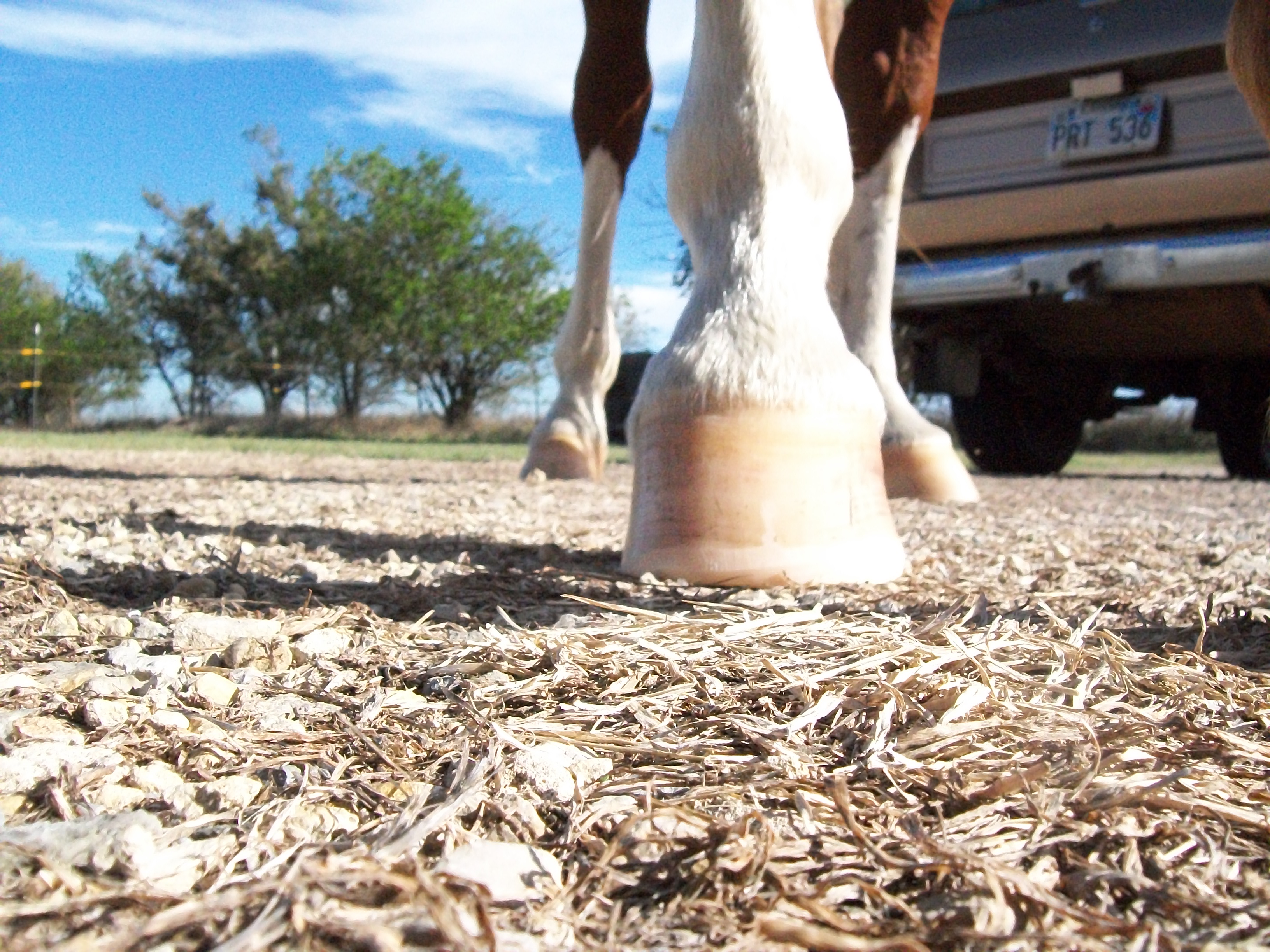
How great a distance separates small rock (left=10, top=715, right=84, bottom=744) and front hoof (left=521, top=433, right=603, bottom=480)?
2.53 m

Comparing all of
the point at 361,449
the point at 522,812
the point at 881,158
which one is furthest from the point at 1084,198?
the point at 361,449

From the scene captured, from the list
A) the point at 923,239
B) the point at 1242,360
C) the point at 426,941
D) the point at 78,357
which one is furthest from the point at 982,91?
the point at 78,357

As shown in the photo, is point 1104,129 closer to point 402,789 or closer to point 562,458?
point 562,458

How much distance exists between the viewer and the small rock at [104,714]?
0.84m

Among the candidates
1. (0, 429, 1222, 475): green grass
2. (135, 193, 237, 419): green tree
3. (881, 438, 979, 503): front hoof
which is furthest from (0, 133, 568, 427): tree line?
(881, 438, 979, 503): front hoof

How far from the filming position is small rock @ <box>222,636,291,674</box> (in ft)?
3.38

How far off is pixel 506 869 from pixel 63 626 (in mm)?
737

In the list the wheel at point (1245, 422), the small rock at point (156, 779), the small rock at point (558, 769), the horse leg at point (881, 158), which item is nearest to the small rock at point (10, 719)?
the small rock at point (156, 779)

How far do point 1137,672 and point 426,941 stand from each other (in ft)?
2.41

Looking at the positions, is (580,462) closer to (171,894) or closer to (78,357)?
(171,894)

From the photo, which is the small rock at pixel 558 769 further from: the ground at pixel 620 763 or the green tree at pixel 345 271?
the green tree at pixel 345 271

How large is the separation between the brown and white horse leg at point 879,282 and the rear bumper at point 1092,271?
1.75 meters

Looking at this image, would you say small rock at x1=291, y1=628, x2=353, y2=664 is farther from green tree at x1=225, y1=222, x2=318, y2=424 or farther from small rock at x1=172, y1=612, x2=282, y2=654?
green tree at x1=225, y1=222, x2=318, y2=424

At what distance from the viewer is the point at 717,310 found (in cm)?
151
